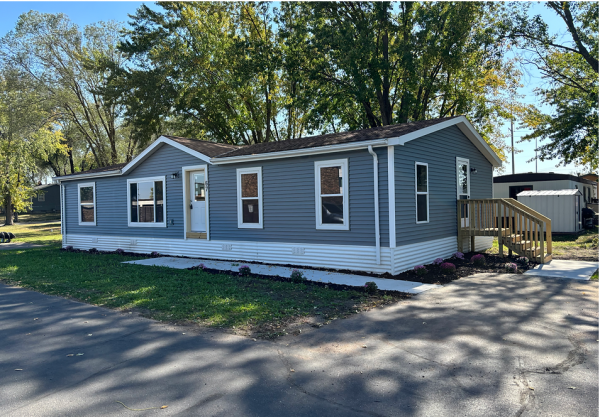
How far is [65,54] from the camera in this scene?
25016 mm

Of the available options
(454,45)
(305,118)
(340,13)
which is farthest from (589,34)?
(305,118)

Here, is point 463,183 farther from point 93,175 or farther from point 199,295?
point 93,175

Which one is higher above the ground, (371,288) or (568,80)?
Answer: (568,80)

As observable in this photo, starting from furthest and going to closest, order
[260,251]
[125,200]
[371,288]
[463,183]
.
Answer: [125,200] → [463,183] → [260,251] → [371,288]

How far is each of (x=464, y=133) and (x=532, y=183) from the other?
40.1 feet

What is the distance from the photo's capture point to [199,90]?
20875 mm

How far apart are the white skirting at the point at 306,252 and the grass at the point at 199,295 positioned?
5.49ft

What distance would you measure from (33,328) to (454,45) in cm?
1719

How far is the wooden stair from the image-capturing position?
1002 centimetres

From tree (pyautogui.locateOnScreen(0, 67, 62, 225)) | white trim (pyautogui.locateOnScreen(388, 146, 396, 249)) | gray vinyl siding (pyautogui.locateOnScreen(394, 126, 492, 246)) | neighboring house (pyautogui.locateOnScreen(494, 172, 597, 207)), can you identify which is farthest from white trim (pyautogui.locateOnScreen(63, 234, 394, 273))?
neighboring house (pyautogui.locateOnScreen(494, 172, 597, 207))

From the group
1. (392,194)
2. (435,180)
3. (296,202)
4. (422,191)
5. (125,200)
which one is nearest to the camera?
(392,194)

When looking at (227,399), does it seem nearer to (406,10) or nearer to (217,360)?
(217,360)

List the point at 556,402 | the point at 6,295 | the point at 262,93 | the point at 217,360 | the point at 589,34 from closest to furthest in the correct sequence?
the point at 556,402 → the point at 217,360 → the point at 6,295 → the point at 589,34 → the point at 262,93

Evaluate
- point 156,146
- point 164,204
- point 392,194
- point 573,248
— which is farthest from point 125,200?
point 573,248
